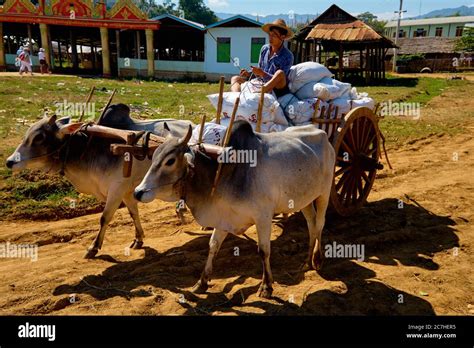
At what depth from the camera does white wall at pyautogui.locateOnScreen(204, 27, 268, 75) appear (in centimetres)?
2378

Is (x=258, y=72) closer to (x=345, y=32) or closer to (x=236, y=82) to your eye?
(x=236, y=82)

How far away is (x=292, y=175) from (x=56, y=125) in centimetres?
275

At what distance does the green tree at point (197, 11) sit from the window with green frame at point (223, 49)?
3987cm

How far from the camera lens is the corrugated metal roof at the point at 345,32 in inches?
890

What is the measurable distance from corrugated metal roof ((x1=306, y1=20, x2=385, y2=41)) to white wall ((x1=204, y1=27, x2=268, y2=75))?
10.8ft

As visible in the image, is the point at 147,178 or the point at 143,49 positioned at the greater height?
the point at 143,49

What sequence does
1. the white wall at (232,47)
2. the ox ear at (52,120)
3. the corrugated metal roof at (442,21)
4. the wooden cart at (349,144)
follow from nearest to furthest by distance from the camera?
the ox ear at (52,120)
the wooden cart at (349,144)
the white wall at (232,47)
the corrugated metal roof at (442,21)

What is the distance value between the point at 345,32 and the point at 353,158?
798 inches

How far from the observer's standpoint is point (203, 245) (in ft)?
16.7

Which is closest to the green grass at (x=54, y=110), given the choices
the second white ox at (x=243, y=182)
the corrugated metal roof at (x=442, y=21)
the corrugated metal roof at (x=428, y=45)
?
the second white ox at (x=243, y=182)

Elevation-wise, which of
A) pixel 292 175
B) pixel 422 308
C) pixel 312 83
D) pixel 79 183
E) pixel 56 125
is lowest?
pixel 422 308

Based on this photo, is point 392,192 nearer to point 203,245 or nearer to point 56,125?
point 203,245

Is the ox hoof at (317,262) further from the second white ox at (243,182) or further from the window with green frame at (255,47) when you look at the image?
the window with green frame at (255,47)

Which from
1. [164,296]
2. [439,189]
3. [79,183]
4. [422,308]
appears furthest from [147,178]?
[439,189]
